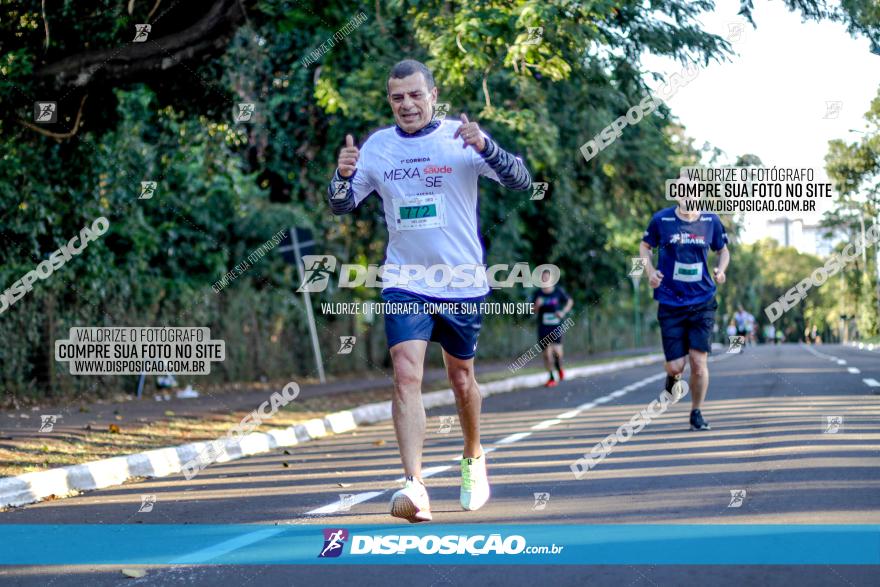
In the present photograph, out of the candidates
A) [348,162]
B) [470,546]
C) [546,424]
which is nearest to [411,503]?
[470,546]

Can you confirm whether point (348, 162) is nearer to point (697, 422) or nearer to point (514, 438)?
point (514, 438)

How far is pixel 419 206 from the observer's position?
653 centimetres

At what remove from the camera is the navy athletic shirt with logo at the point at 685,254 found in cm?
1175

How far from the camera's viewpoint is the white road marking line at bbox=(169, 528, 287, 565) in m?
6.00

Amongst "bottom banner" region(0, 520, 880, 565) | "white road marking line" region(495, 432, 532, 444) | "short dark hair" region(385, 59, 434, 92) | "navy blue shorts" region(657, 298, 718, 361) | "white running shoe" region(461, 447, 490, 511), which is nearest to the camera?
"bottom banner" region(0, 520, 880, 565)

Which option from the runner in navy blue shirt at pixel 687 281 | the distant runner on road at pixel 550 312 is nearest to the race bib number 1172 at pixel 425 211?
the runner in navy blue shirt at pixel 687 281

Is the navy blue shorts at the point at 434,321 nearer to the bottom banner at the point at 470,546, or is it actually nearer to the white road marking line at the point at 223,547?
the bottom banner at the point at 470,546

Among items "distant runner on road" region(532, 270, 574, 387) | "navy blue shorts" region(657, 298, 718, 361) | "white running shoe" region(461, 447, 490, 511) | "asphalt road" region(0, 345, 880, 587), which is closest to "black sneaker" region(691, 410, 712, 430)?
"asphalt road" region(0, 345, 880, 587)

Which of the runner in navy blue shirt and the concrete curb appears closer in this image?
the concrete curb

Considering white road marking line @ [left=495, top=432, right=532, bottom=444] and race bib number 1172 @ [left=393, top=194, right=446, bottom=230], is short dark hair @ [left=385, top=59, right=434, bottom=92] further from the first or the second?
white road marking line @ [left=495, top=432, right=532, bottom=444]

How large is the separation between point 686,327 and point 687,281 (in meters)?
0.44

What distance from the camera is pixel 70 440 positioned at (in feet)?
39.7

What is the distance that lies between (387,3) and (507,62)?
7.33ft

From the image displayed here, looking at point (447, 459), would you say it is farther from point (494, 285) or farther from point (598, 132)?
point (494, 285)
